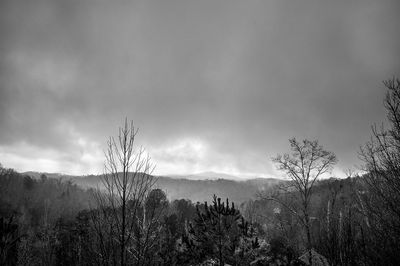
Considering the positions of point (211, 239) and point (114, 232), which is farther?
point (211, 239)

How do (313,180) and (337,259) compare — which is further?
(313,180)

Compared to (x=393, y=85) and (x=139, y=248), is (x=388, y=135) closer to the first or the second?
(x=393, y=85)

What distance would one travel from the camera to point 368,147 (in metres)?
10.7

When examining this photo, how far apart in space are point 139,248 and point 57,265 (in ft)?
80.2

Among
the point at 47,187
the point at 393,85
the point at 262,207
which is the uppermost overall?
the point at 393,85

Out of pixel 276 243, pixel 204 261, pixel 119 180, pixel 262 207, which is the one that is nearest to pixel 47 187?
pixel 262 207

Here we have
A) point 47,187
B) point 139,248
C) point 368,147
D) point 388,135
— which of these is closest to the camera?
point 139,248

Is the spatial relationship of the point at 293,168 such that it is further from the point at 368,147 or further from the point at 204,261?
the point at 204,261

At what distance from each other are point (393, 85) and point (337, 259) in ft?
→ 23.2

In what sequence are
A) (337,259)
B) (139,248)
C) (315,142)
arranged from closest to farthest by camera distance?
(139,248) < (337,259) < (315,142)

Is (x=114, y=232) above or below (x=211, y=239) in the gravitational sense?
above

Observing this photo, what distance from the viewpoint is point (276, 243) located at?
3738 cm

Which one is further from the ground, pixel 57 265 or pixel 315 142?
pixel 315 142

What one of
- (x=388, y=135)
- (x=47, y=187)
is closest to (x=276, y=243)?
(x=388, y=135)
